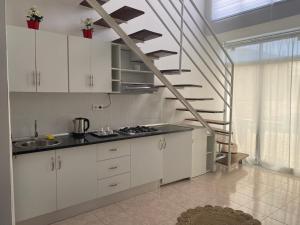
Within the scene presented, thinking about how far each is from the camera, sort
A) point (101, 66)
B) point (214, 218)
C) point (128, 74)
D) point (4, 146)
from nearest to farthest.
Result: point (4, 146) → point (214, 218) → point (101, 66) → point (128, 74)

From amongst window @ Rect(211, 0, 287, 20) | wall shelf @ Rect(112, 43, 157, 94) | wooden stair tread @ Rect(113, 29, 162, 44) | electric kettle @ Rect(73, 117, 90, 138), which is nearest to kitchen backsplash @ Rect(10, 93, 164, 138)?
electric kettle @ Rect(73, 117, 90, 138)

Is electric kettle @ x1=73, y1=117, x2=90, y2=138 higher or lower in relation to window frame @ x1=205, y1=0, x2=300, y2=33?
lower

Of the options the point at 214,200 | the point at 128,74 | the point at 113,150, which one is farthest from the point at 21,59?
the point at 214,200

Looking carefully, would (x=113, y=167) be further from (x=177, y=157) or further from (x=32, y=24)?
(x=32, y=24)

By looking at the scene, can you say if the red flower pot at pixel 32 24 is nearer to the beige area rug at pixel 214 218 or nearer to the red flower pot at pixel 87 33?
the red flower pot at pixel 87 33

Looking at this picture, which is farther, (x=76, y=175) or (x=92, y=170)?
(x=92, y=170)

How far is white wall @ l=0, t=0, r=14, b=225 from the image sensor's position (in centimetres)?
177

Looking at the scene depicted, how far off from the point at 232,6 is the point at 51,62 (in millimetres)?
3459

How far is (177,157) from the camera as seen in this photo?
3539mm

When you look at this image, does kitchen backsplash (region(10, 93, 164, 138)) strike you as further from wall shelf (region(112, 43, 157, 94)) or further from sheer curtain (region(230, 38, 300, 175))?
sheer curtain (region(230, 38, 300, 175))

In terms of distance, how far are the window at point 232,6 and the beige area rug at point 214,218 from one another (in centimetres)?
337

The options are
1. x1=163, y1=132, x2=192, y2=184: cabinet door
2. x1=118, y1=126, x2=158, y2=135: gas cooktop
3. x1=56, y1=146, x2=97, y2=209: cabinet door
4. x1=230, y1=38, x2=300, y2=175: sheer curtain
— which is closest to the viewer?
x1=56, y1=146, x2=97, y2=209: cabinet door

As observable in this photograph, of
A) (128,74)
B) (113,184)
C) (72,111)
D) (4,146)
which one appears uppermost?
(128,74)

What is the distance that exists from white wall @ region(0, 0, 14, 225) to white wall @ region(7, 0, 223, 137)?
1009mm
